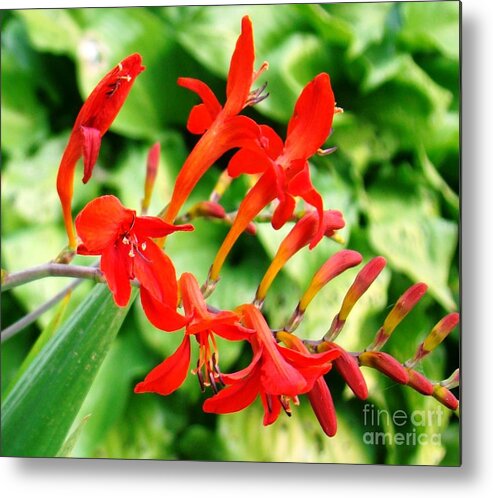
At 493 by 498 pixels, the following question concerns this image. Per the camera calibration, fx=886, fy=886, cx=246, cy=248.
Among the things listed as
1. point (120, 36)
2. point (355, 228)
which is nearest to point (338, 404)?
point (355, 228)

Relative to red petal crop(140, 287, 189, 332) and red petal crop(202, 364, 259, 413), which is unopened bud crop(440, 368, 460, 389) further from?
red petal crop(140, 287, 189, 332)

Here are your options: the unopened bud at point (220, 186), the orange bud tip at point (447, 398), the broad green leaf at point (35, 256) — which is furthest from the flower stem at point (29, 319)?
the orange bud tip at point (447, 398)

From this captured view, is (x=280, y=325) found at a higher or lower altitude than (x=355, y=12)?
lower

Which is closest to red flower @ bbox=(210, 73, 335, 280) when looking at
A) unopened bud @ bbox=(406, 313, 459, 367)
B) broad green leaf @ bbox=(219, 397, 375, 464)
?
unopened bud @ bbox=(406, 313, 459, 367)

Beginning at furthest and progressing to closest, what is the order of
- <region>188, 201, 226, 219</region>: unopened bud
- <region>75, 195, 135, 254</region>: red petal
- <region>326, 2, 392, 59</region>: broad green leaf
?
<region>326, 2, 392, 59</region>: broad green leaf < <region>188, 201, 226, 219</region>: unopened bud < <region>75, 195, 135, 254</region>: red petal

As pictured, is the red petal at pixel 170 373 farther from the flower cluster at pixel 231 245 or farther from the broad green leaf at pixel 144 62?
the broad green leaf at pixel 144 62

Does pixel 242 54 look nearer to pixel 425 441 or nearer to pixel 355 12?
pixel 355 12
